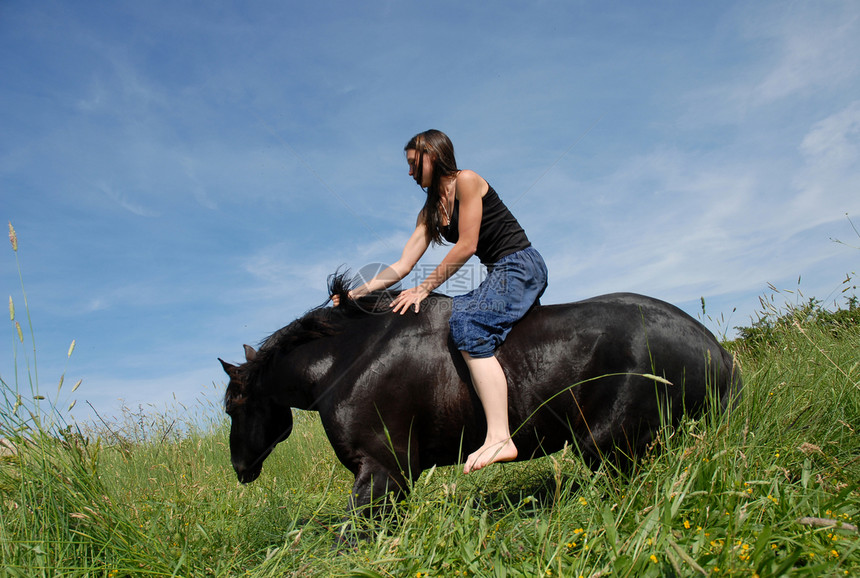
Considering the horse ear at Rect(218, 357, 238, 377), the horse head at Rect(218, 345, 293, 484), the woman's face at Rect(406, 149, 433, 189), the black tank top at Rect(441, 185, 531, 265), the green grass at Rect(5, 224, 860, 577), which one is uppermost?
the woman's face at Rect(406, 149, 433, 189)

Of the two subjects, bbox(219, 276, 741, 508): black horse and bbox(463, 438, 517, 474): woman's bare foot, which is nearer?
bbox(463, 438, 517, 474): woman's bare foot

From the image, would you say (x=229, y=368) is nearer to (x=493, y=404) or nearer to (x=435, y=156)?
(x=493, y=404)

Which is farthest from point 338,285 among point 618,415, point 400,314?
point 618,415

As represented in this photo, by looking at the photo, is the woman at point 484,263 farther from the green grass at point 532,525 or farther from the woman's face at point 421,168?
the green grass at point 532,525

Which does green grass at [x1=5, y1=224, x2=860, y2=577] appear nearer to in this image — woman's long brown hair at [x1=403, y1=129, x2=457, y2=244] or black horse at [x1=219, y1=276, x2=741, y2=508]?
black horse at [x1=219, y1=276, x2=741, y2=508]

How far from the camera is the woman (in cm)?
297

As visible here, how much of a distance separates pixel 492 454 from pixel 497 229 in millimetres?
1482

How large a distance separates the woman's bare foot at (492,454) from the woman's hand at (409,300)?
1.03m

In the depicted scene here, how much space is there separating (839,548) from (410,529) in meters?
1.70

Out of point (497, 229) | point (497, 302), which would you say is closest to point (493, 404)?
point (497, 302)

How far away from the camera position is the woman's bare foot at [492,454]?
2.83 metres

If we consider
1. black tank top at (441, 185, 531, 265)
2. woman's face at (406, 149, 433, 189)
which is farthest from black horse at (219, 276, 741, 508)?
woman's face at (406, 149, 433, 189)

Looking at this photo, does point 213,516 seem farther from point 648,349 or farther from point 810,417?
point 810,417

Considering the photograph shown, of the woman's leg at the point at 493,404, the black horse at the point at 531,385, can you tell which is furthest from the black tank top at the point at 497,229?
the woman's leg at the point at 493,404
